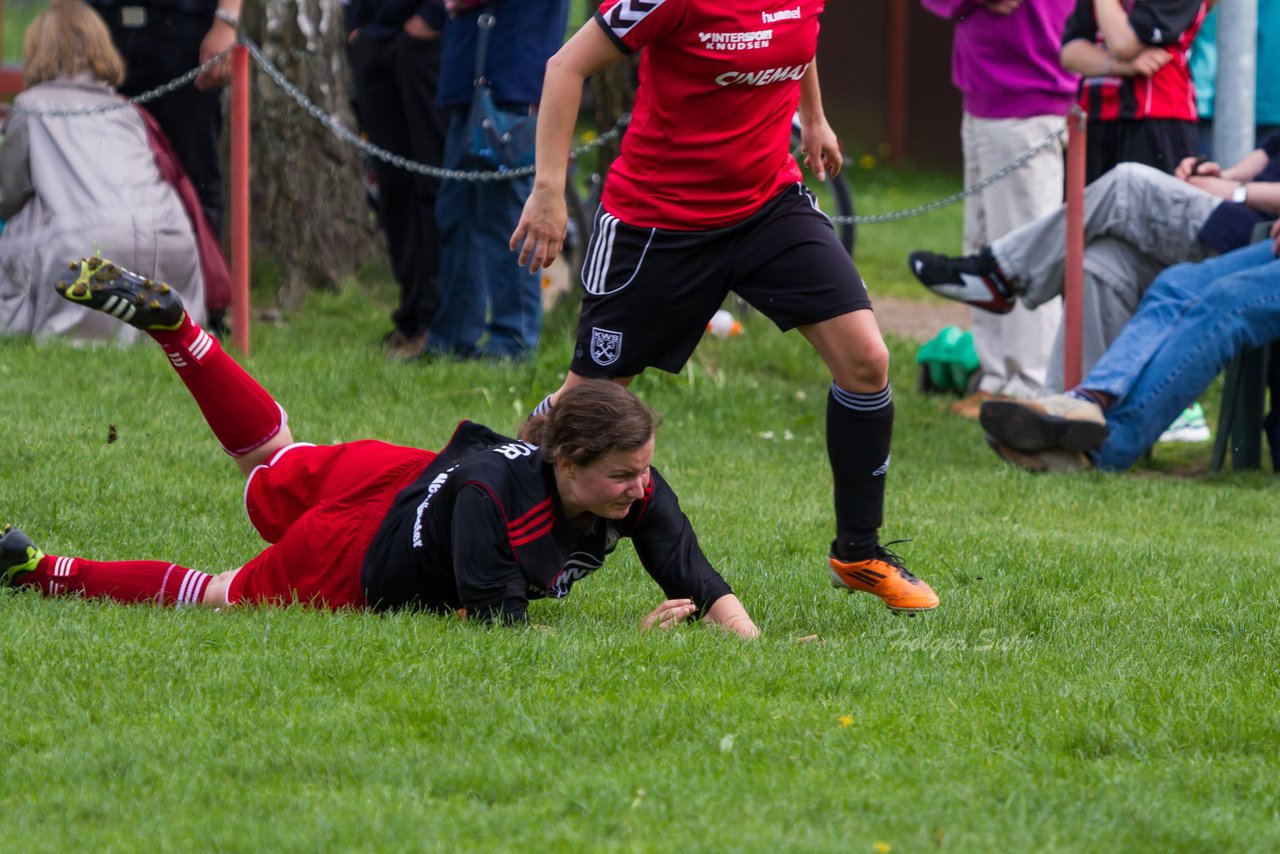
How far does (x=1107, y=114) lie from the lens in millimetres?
8398

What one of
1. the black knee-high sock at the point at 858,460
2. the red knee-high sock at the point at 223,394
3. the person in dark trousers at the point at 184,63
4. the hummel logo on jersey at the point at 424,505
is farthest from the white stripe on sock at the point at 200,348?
the person in dark trousers at the point at 184,63

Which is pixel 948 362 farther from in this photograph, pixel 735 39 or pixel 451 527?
pixel 451 527

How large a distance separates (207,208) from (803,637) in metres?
6.12

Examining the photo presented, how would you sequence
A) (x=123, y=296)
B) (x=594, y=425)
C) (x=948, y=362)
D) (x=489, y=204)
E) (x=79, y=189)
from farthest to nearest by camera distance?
1. (x=948, y=362)
2. (x=79, y=189)
3. (x=489, y=204)
4. (x=123, y=296)
5. (x=594, y=425)

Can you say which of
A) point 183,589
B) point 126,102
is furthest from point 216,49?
point 183,589

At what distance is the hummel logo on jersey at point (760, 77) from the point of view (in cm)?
487

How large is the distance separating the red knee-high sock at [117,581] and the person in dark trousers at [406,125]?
13.7 ft

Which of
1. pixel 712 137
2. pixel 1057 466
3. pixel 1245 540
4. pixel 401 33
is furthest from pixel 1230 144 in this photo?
pixel 712 137

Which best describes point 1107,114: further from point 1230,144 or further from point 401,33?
point 401,33

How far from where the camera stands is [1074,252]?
7898 mm

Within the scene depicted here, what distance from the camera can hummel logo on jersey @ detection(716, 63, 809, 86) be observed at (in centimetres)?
487

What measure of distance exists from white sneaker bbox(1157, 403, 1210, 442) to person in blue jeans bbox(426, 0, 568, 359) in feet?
10.2

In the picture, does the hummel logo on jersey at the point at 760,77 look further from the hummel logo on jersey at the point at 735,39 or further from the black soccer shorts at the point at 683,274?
the black soccer shorts at the point at 683,274

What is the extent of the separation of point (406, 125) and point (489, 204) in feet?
3.07
